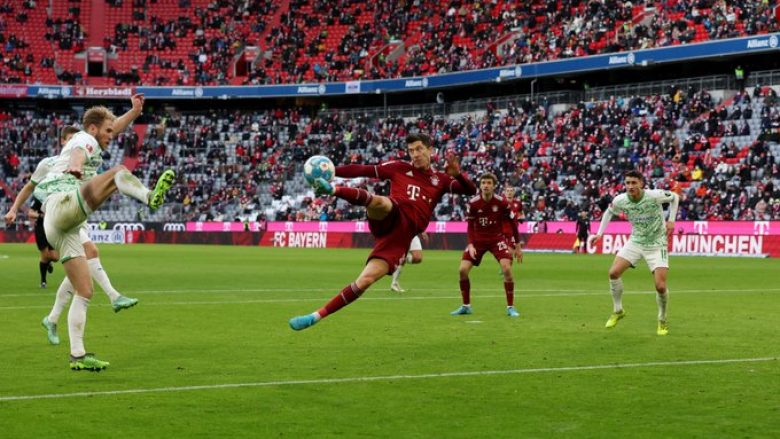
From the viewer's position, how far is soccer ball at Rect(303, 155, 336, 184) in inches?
455

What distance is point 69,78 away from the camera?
81938 mm

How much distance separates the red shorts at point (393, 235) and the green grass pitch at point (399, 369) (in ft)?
3.62

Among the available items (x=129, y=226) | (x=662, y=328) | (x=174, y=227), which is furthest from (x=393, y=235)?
(x=129, y=226)

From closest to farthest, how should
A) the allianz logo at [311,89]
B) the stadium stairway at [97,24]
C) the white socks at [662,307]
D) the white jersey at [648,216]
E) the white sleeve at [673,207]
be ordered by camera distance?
the white socks at [662,307], the white sleeve at [673,207], the white jersey at [648,216], the allianz logo at [311,89], the stadium stairway at [97,24]

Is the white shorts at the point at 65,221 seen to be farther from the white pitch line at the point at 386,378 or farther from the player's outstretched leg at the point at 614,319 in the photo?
the player's outstretched leg at the point at 614,319

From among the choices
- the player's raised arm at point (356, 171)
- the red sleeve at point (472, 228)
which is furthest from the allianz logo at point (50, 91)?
the player's raised arm at point (356, 171)

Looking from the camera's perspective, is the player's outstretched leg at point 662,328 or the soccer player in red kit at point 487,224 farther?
the soccer player in red kit at point 487,224

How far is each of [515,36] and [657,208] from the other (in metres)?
52.5

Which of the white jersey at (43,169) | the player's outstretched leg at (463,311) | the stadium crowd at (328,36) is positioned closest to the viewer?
the white jersey at (43,169)

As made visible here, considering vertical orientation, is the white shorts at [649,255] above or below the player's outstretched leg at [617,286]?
above

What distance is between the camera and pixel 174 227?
6756cm

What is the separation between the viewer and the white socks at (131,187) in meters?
10.3

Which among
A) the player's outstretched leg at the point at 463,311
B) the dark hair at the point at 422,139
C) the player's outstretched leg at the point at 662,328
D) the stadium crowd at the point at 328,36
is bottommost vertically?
the player's outstretched leg at the point at 463,311

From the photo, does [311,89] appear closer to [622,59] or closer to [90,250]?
[622,59]
